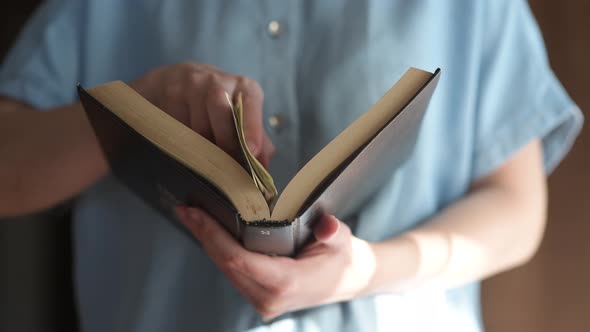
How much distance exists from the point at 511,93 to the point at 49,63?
0.59 m

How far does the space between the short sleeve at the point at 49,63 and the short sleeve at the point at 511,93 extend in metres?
0.52

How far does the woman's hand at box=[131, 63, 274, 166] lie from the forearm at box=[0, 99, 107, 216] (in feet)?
0.40

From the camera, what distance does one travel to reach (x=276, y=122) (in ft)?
2.41

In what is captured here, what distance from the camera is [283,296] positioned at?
0.60 m

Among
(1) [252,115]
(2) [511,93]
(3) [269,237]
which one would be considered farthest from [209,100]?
(2) [511,93]

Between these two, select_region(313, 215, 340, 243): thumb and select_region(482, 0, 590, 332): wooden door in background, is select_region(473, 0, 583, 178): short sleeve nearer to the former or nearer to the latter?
select_region(482, 0, 590, 332): wooden door in background

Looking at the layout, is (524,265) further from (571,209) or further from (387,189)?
(387,189)

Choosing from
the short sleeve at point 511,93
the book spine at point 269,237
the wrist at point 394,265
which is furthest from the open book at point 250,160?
the short sleeve at point 511,93

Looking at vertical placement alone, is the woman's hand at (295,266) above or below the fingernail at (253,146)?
below

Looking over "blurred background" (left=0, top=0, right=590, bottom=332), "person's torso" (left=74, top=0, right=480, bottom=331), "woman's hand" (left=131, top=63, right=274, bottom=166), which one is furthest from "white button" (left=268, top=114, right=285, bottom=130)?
"blurred background" (left=0, top=0, right=590, bottom=332)

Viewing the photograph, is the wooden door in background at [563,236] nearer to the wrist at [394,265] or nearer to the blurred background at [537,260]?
the blurred background at [537,260]

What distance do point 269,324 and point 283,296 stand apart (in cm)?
12

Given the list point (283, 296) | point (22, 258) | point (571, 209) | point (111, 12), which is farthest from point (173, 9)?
point (571, 209)

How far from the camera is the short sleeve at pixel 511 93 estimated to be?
2.53 ft
